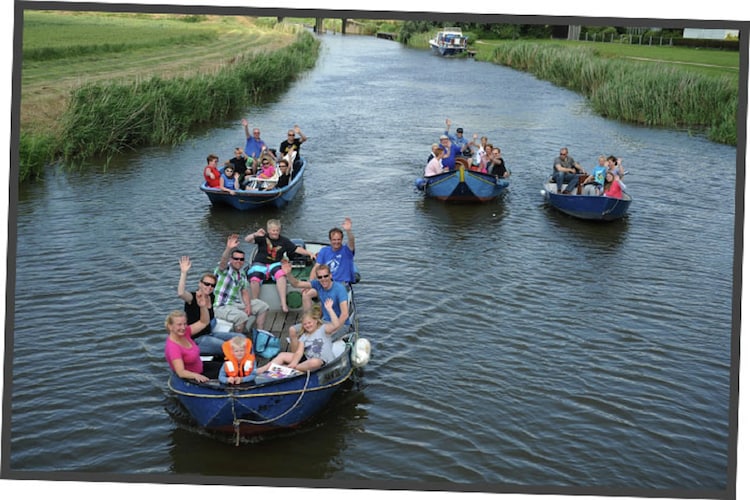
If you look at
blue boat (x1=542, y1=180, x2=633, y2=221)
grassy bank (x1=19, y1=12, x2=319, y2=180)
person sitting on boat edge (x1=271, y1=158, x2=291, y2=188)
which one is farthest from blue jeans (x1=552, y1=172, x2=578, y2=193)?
grassy bank (x1=19, y1=12, x2=319, y2=180)

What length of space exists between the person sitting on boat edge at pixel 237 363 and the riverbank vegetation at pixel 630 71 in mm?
3880

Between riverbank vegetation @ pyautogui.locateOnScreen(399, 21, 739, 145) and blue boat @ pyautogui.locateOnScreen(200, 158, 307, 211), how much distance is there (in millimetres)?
4027

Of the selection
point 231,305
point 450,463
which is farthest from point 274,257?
point 450,463

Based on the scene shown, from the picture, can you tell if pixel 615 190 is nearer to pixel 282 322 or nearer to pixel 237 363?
pixel 282 322

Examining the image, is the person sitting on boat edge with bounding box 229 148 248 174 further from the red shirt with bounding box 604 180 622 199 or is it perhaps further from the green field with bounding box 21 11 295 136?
the red shirt with bounding box 604 180 622 199

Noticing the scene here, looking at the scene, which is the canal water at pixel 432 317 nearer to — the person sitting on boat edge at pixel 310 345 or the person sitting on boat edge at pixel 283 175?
the person sitting on boat edge at pixel 283 175

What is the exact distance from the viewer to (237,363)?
864cm

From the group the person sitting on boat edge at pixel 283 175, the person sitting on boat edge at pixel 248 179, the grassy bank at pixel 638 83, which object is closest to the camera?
the grassy bank at pixel 638 83

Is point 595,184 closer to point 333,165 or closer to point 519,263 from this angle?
point 519,263

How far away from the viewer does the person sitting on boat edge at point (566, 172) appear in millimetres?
18172

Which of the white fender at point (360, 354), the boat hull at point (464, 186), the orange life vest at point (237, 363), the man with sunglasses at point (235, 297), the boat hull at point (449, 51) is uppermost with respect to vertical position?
the boat hull at point (449, 51)

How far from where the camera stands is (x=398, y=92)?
25.0 m

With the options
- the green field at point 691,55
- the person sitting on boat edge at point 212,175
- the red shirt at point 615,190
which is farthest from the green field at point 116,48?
the red shirt at point 615,190

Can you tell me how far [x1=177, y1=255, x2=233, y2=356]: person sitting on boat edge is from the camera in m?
9.28
